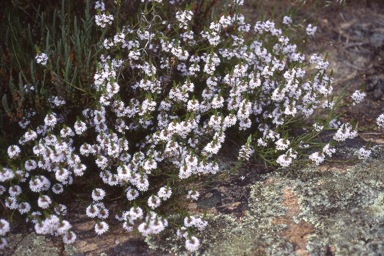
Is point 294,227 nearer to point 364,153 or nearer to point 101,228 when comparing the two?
point 364,153

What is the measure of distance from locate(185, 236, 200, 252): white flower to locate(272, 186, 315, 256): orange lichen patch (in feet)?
1.97

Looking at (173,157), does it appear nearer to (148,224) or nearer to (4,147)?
(148,224)

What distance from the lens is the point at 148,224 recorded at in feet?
6.87

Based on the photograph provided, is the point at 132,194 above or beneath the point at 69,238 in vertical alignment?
above

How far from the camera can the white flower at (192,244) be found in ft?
6.77

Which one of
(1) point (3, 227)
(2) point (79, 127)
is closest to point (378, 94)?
(2) point (79, 127)

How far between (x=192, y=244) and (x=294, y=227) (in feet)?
2.47

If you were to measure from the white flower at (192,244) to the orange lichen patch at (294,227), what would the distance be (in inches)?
23.7

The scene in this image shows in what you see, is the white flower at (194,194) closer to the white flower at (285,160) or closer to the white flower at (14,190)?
the white flower at (285,160)

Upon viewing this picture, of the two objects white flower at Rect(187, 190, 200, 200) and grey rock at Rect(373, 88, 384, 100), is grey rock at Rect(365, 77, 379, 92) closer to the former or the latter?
grey rock at Rect(373, 88, 384, 100)

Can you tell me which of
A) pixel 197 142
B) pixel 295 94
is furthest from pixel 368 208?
pixel 197 142

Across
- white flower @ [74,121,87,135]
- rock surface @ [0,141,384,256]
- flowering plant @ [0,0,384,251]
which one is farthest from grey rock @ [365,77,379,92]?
white flower @ [74,121,87,135]

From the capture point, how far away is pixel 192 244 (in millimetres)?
2064

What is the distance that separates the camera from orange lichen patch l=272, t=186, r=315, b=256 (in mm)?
2084
